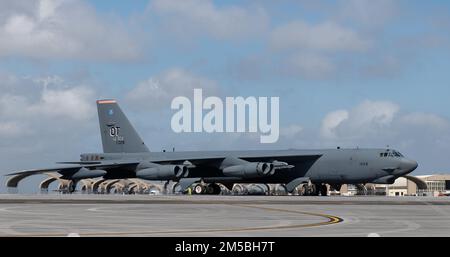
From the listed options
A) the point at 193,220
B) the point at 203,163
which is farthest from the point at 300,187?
the point at 193,220

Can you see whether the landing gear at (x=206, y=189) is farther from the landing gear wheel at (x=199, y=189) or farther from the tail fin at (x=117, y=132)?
the tail fin at (x=117, y=132)

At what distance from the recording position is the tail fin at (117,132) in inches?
2975

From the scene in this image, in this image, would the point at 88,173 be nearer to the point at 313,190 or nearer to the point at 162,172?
the point at 162,172

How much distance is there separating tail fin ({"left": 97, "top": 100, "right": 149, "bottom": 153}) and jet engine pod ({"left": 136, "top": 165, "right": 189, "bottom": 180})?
8981 mm

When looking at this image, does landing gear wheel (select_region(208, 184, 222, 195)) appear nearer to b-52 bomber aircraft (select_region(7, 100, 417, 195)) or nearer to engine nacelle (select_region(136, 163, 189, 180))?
b-52 bomber aircraft (select_region(7, 100, 417, 195))

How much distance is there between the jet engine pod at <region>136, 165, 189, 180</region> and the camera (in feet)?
214

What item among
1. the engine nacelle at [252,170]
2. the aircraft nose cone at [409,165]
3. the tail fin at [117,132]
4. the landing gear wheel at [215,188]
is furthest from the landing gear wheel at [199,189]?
the aircraft nose cone at [409,165]

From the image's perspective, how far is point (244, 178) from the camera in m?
65.4

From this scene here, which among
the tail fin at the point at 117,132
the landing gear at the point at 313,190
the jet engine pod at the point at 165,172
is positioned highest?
the tail fin at the point at 117,132

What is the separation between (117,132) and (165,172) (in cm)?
1217

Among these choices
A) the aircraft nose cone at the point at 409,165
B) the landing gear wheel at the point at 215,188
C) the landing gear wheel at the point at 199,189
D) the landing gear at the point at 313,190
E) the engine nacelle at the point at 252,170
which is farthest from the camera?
the landing gear wheel at the point at 215,188
